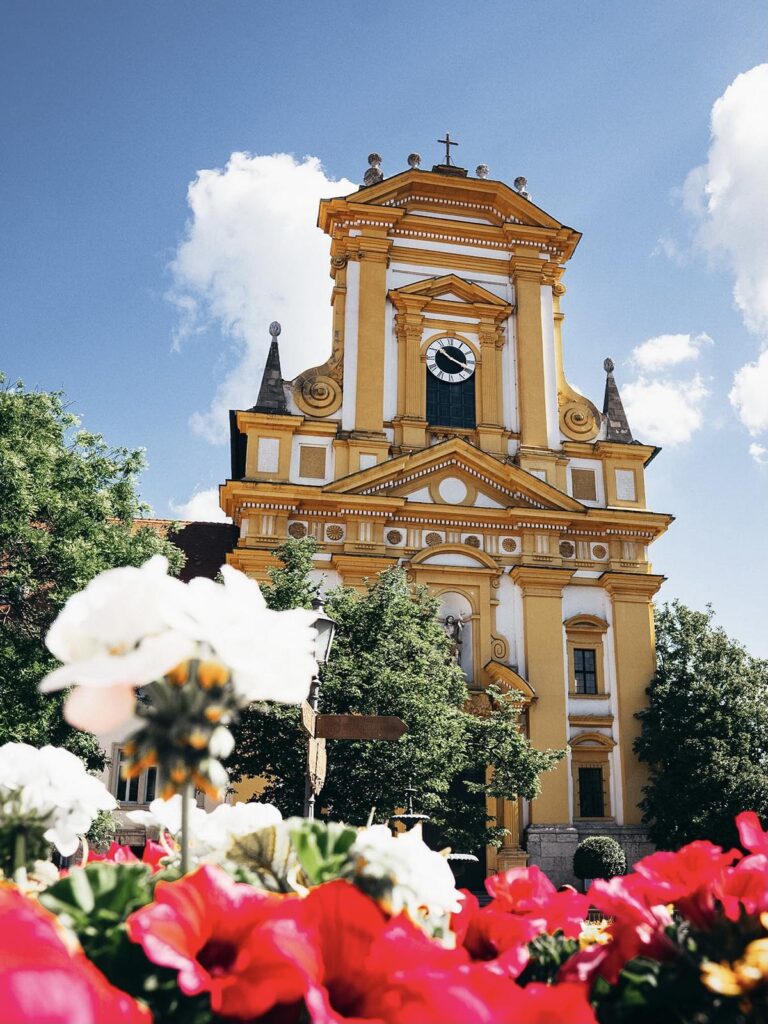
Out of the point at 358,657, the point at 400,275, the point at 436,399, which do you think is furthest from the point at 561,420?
the point at 358,657

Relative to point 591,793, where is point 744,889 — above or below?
above

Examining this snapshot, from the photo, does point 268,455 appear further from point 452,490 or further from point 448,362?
point 448,362

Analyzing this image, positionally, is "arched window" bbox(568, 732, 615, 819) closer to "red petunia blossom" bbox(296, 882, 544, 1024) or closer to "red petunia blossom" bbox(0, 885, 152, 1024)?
"red petunia blossom" bbox(296, 882, 544, 1024)

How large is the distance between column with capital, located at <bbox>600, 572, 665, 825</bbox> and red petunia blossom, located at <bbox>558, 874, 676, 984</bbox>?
22.1 metres

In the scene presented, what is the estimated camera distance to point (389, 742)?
51.4 ft

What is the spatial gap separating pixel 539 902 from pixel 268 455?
22092 millimetres

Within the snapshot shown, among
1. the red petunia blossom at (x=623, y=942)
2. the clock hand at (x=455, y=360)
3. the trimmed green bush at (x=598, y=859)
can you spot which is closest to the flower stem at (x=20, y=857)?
the red petunia blossom at (x=623, y=942)

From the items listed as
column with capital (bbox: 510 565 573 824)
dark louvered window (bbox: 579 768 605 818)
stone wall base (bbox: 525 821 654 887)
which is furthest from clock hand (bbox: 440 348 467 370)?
stone wall base (bbox: 525 821 654 887)

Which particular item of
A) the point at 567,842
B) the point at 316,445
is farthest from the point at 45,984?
the point at 316,445

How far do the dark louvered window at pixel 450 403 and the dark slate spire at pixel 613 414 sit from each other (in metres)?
3.96

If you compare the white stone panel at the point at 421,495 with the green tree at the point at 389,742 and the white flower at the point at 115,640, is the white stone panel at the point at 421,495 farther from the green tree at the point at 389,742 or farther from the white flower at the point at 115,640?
the white flower at the point at 115,640

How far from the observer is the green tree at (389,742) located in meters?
15.7

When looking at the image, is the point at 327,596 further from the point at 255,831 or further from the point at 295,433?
the point at 255,831

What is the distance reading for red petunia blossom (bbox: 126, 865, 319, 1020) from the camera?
126 centimetres
